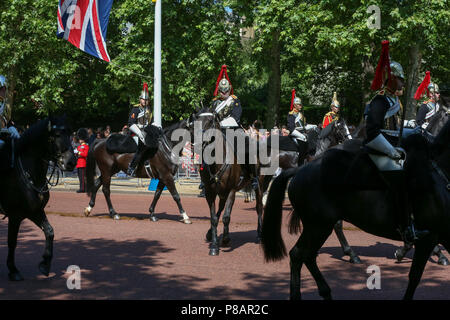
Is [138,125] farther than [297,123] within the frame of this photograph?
No

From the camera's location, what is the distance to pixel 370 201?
5945 millimetres

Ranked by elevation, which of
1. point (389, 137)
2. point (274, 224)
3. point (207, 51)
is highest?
point (207, 51)

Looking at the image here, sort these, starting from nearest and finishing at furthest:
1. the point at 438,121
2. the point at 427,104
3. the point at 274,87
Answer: the point at 438,121, the point at 427,104, the point at 274,87

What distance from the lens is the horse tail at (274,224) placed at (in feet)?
21.5

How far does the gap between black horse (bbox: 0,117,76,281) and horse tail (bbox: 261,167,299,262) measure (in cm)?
269

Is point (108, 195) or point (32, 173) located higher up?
point (32, 173)

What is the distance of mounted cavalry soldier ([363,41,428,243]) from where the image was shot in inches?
225

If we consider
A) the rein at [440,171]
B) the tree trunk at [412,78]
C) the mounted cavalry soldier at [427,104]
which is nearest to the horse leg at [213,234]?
the rein at [440,171]

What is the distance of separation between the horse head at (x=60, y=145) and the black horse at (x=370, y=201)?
298 centimetres

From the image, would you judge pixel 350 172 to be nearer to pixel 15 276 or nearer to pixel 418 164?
pixel 418 164

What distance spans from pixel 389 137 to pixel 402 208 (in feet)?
3.06

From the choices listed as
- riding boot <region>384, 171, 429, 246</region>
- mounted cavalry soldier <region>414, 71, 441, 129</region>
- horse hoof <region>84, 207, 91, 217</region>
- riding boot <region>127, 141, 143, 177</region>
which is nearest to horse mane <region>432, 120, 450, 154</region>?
riding boot <region>384, 171, 429, 246</region>

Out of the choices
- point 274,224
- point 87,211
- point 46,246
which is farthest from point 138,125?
point 274,224

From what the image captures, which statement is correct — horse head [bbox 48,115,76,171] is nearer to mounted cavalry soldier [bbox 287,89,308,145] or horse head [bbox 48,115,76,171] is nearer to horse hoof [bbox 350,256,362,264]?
horse hoof [bbox 350,256,362,264]
